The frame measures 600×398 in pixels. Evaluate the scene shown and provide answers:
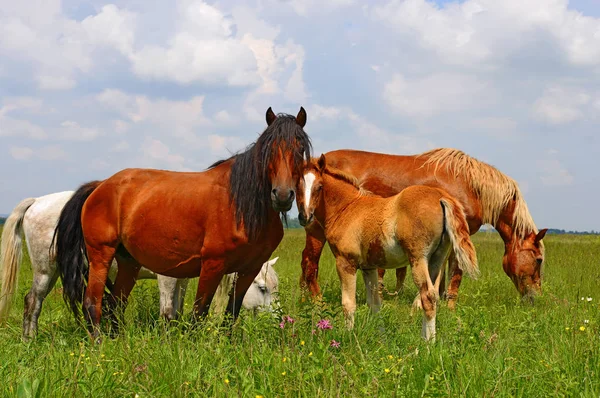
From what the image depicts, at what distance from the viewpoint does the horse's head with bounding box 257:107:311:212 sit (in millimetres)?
4559

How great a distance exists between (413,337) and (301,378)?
200cm

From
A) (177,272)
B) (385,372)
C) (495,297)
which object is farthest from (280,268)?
(385,372)

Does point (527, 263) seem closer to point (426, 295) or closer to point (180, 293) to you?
point (426, 295)

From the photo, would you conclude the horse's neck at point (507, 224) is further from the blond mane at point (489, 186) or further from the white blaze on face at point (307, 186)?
the white blaze on face at point (307, 186)

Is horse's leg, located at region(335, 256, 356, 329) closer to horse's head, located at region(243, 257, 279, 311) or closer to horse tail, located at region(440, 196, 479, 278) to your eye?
horse's head, located at region(243, 257, 279, 311)

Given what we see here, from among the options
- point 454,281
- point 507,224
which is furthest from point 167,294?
point 507,224

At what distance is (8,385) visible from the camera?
3.34m

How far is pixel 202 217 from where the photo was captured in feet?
16.5

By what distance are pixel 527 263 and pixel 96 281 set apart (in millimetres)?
6565

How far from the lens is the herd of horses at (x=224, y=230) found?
4871 mm

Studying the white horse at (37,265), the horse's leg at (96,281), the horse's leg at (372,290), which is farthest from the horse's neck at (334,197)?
the horse's leg at (96,281)

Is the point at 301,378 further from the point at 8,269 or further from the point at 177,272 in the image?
the point at 8,269

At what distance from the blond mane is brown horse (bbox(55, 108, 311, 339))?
4.40m

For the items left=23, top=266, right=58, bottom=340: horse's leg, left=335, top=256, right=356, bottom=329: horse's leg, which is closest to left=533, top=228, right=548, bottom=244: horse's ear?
left=335, top=256, right=356, bottom=329: horse's leg
